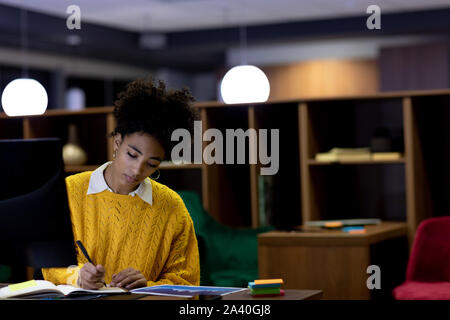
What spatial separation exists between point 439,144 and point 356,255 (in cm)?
115

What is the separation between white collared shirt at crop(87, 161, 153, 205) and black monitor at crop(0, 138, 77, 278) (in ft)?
1.46

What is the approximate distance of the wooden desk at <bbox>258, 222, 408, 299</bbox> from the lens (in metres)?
3.85

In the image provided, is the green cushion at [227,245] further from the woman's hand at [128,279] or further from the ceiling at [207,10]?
the ceiling at [207,10]

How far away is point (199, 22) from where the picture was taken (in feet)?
27.7

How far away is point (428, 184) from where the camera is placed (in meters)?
4.59

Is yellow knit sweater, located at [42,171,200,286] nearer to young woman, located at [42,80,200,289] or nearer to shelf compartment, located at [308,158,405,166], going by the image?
young woman, located at [42,80,200,289]

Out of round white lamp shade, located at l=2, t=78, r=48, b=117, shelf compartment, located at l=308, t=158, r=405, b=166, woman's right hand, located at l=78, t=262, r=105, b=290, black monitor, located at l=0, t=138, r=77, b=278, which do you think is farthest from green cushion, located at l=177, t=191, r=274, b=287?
black monitor, located at l=0, t=138, r=77, b=278

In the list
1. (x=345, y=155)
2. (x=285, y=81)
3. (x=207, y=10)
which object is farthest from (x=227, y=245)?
(x=285, y=81)

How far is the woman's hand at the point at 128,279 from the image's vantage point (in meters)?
2.17

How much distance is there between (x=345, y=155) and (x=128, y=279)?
2554 mm

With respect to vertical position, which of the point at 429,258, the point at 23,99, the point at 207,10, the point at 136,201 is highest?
the point at 207,10

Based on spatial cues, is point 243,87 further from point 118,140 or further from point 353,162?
point 118,140
